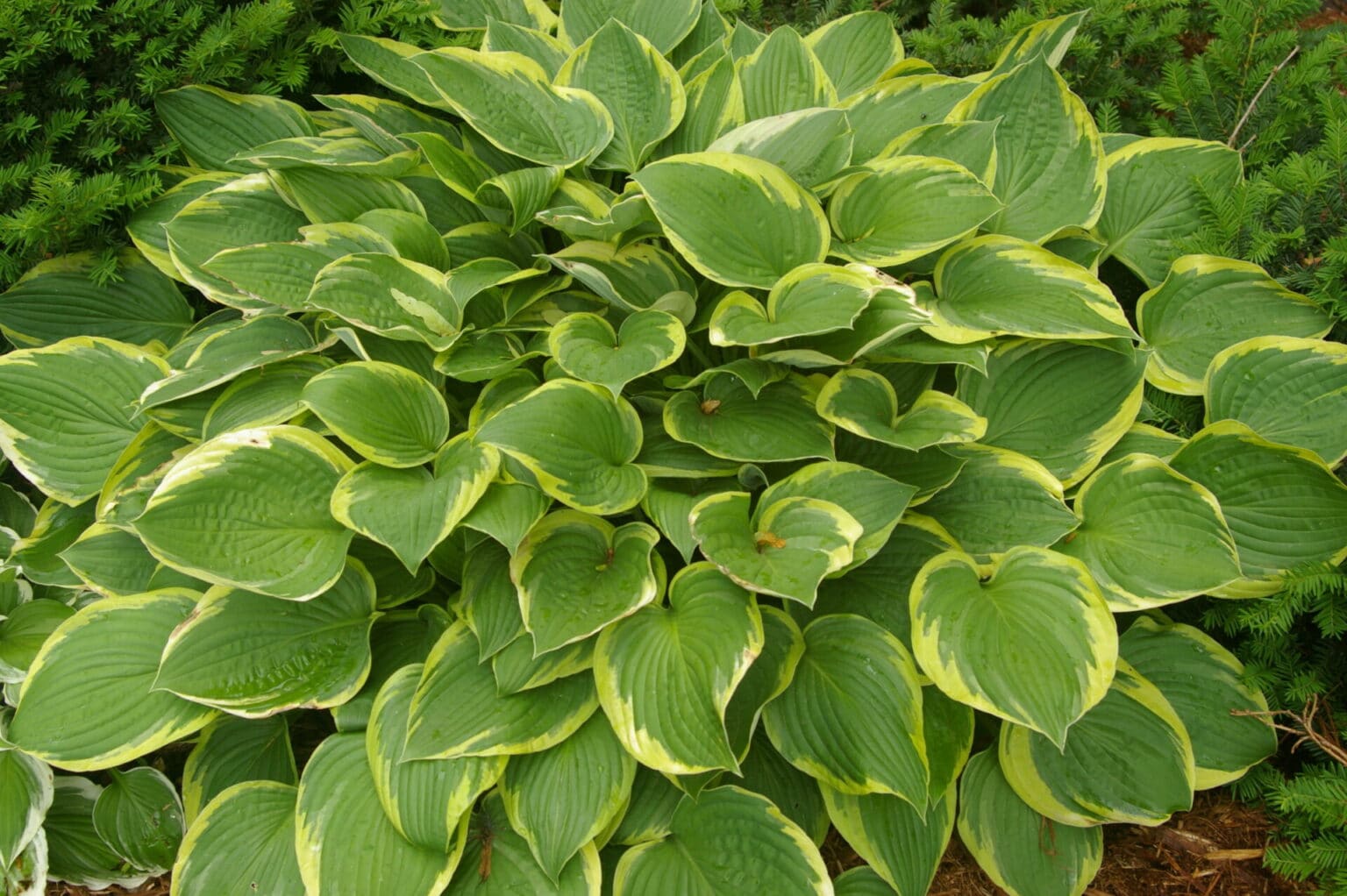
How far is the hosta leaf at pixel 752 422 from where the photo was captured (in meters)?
2.03

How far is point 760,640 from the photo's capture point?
1826 mm

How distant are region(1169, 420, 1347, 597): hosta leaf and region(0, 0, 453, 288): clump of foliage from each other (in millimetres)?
2305

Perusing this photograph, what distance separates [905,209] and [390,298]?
1143mm

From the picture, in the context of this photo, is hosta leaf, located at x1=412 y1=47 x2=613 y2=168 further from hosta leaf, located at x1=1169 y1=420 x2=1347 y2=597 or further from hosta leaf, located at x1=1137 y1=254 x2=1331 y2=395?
hosta leaf, located at x1=1169 y1=420 x2=1347 y2=597

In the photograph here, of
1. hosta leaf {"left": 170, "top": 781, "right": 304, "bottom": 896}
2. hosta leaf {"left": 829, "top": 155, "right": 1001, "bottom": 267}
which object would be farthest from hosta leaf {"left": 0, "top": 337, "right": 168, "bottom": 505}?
hosta leaf {"left": 829, "top": 155, "right": 1001, "bottom": 267}

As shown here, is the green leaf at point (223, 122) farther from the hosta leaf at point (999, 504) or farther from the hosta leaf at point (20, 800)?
the hosta leaf at point (999, 504)

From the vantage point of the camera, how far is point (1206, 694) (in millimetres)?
2143

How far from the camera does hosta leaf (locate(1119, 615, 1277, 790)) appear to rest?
82.2 inches

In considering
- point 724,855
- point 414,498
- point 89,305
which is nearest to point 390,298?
point 414,498

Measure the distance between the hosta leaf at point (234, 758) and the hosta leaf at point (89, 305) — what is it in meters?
1.03

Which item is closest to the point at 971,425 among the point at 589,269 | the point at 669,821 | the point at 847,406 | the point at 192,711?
the point at 847,406

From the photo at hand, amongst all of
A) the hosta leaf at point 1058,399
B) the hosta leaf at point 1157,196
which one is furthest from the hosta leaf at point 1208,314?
the hosta leaf at point 1058,399

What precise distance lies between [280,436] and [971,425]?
1.36 metres

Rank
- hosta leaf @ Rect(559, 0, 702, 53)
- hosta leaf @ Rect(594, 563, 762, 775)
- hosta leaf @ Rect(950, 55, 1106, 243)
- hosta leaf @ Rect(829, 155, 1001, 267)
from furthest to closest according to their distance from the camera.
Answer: hosta leaf @ Rect(559, 0, 702, 53)
hosta leaf @ Rect(950, 55, 1106, 243)
hosta leaf @ Rect(829, 155, 1001, 267)
hosta leaf @ Rect(594, 563, 762, 775)
